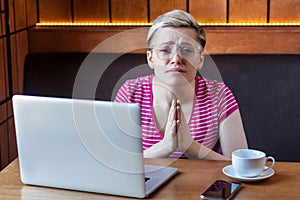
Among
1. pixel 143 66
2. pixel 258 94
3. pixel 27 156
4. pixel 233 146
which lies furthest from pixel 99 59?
pixel 27 156

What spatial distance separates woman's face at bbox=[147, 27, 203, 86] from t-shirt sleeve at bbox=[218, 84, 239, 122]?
0.56 ft

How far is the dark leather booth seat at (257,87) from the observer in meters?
2.56

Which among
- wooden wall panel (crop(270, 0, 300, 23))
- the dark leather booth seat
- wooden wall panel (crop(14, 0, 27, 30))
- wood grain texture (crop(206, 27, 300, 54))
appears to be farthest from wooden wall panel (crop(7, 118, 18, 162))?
wooden wall panel (crop(270, 0, 300, 23))

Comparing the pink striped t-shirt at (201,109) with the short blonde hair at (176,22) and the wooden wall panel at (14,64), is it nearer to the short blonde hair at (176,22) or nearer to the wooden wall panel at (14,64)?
the short blonde hair at (176,22)

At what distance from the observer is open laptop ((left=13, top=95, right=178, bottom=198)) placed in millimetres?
1421

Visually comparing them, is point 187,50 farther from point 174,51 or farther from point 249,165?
point 249,165

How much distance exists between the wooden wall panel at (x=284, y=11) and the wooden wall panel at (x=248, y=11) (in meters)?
0.04

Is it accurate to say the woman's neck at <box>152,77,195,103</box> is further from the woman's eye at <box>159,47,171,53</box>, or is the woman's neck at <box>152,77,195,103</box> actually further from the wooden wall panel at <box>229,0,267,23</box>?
the wooden wall panel at <box>229,0,267,23</box>

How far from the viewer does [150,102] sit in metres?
2.04

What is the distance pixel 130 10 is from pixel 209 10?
0.41 metres

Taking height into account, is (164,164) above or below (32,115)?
below

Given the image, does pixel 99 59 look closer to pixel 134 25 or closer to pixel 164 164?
pixel 134 25

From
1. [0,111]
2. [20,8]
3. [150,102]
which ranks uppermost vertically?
[20,8]

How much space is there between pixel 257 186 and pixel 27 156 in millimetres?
637
